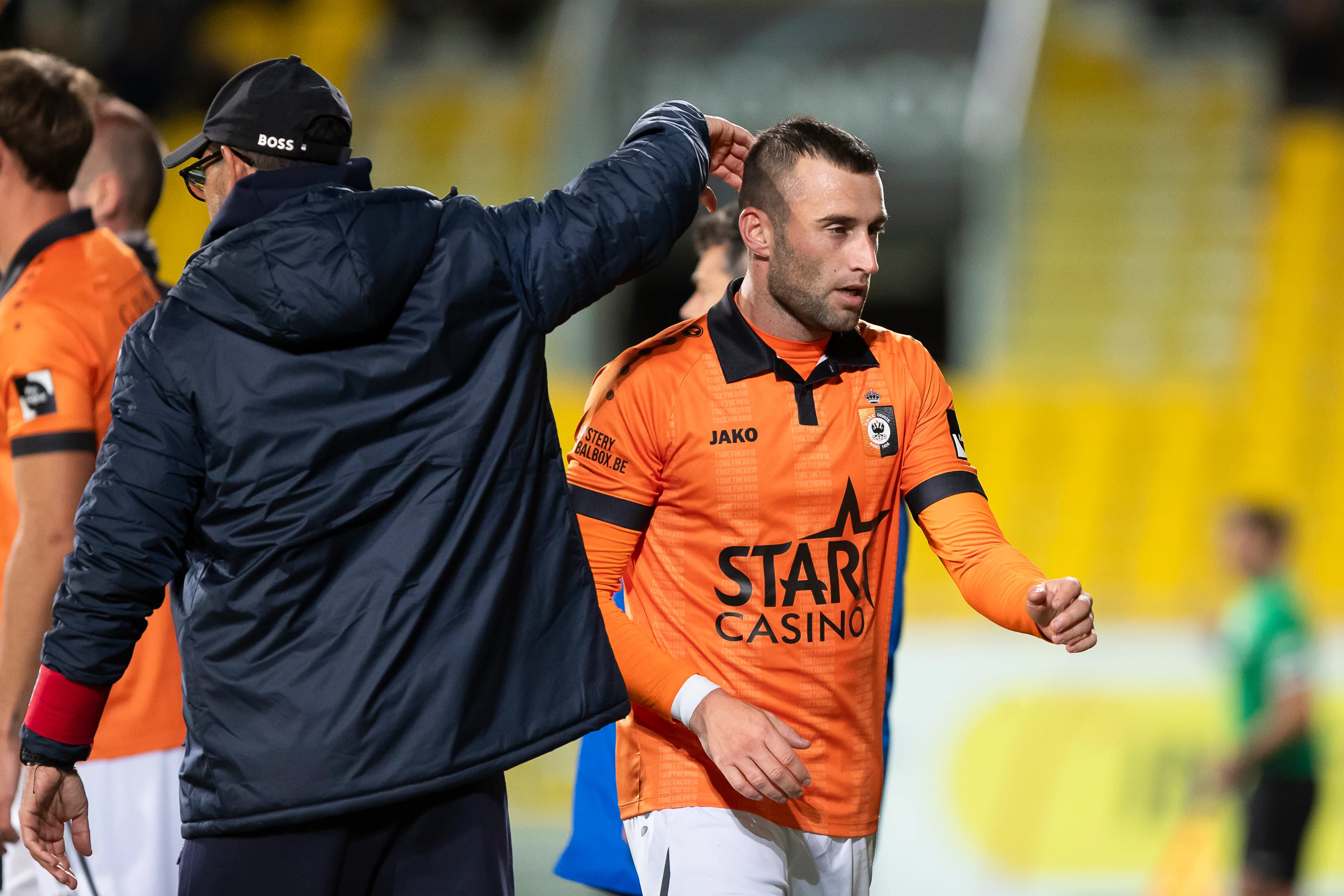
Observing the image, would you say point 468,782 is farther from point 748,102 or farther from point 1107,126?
point 1107,126

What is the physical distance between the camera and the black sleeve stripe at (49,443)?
→ 2.65m

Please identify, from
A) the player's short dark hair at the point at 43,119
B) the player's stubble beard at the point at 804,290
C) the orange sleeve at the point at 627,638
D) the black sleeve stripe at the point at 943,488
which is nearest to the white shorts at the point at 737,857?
the orange sleeve at the point at 627,638

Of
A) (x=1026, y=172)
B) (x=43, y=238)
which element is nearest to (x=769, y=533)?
(x=43, y=238)

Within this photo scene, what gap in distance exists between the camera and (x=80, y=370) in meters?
2.71

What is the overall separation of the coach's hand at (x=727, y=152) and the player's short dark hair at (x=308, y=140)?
2.36 feet

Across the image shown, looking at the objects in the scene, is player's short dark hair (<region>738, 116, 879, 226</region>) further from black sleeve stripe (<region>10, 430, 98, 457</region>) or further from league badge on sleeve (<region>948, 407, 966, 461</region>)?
black sleeve stripe (<region>10, 430, 98, 457</region>)

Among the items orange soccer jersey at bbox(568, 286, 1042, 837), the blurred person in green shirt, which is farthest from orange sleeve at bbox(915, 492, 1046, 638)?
the blurred person in green shirt

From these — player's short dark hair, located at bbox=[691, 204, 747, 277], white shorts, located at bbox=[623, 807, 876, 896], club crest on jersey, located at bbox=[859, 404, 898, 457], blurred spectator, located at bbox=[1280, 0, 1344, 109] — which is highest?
blurred spectator, located at bbox=[1280, 0, 1344, 109]

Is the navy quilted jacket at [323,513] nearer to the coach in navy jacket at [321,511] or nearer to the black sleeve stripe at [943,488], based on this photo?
the coach in navy jacket at [321,511]

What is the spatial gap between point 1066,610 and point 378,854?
3.66 feet

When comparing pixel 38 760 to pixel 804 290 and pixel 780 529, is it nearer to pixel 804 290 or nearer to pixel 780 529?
pixel 780 529

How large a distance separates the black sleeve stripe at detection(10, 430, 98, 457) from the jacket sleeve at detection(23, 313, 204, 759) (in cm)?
68

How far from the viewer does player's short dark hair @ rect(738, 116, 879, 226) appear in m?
2.59

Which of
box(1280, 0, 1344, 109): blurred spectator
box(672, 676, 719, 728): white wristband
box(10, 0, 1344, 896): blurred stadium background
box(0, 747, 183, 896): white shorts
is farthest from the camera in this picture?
box(1280, 0, 1344, 109): blurred spectator
